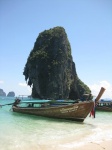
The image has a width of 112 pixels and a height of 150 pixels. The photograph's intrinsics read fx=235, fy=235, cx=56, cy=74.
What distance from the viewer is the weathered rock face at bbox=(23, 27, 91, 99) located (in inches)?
2677

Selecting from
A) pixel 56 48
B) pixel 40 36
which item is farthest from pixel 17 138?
pixel 40 36

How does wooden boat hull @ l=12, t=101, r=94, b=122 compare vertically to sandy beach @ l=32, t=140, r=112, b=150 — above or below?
above

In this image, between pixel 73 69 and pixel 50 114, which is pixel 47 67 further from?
pixel 50 114

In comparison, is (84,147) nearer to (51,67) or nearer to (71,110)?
(71,110)

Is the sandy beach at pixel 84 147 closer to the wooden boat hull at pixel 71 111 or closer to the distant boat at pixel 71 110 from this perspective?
the distant boat at pixel 71 110

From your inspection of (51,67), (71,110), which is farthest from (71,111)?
(51,67)

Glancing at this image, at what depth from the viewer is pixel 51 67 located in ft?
225

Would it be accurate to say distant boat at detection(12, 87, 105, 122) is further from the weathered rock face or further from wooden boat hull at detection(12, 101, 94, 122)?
the weathered rock face

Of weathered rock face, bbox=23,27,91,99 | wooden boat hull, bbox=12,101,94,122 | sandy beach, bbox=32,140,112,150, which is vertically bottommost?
sandy beach, bbox=32,140,112,150

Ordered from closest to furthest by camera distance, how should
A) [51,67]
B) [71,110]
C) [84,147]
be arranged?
[84,147], [71,110], [51,67]

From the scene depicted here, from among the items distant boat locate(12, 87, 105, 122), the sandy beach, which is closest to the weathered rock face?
distant boat locate(12, 87, 105, 122)

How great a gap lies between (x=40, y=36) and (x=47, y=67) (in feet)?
42.3

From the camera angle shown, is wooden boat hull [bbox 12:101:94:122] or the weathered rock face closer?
wooden boat hull [bbox 12:101:94:122]

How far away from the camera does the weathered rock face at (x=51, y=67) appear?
68000 mm
